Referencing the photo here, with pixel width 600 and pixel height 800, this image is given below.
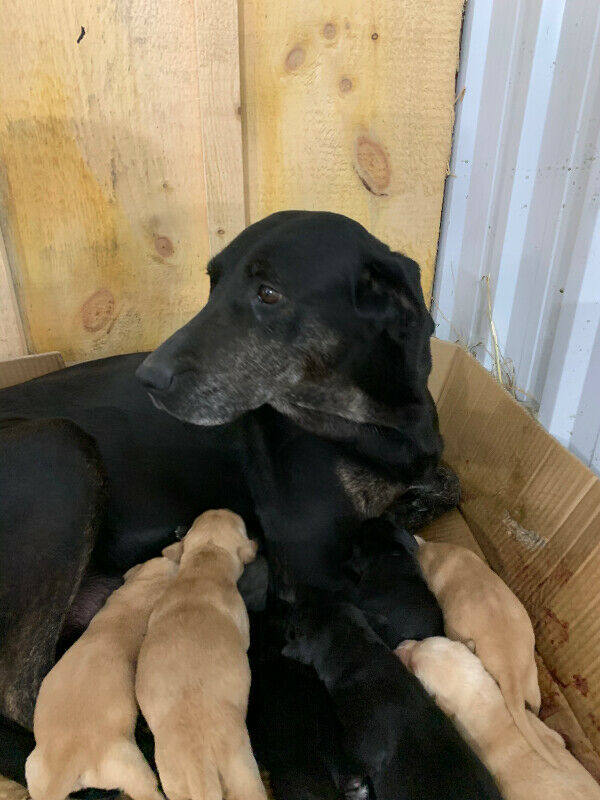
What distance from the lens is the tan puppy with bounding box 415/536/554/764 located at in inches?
57.9

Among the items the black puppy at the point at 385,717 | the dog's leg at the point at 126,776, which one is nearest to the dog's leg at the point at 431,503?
the black puppy at the point at 385,717

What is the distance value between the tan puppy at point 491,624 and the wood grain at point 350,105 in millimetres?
1789

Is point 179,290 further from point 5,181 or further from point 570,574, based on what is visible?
point 570,574

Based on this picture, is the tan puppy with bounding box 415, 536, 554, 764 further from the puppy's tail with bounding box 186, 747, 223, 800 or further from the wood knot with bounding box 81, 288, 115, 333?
the wood knot with bounding box 81, 288, 115, 333

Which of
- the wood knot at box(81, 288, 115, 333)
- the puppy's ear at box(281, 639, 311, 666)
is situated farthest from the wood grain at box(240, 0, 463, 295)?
the puppy's ear at box(281, 639, 311, 666)

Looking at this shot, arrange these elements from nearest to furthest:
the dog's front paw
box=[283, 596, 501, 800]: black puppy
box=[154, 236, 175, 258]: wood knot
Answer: box=[283, 596, 501, 800]: black puppy, the dog's front paw, box=[154, 236, 175, 258]: wood knot

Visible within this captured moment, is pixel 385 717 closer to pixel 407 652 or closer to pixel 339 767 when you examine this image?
pixel 339 767

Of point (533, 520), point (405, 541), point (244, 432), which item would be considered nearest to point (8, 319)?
point (244, 432)

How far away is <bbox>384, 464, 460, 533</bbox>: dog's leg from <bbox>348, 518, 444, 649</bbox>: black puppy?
1.32ft

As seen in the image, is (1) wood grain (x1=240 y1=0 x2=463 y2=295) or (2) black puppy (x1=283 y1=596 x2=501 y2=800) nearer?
(2) black puppy (x1=283 y1=596 x2=501 y2=800)

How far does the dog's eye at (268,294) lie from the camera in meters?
1.61

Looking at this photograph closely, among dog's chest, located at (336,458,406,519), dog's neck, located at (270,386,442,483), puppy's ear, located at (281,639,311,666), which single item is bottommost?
puppy's ear, located at (281,639,311,666)

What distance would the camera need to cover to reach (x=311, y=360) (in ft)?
5.55

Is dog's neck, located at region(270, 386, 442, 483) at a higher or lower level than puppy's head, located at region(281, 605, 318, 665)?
higher
